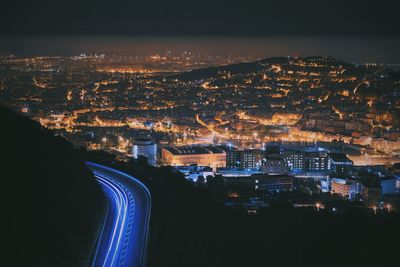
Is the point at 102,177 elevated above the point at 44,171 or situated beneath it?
situated beneath

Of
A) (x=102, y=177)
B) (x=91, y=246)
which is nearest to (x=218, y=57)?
(x=102, y=177)

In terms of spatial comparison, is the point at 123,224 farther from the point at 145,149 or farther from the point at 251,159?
the point at 145,149

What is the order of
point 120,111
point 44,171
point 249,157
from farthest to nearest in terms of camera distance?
point 120,111
point 249,157
point 44,171

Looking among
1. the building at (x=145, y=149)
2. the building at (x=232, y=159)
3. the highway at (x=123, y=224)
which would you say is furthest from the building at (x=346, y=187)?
the building at (x=145, y=149)

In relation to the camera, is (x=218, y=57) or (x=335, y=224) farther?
(x=218, y=57)

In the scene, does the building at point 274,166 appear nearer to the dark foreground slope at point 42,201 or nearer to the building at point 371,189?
the building at point 371,189

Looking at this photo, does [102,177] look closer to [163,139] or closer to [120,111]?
[163,139]

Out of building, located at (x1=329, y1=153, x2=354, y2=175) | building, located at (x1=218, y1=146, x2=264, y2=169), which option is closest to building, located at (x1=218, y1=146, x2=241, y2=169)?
building, located at (x1=218, y1=146, x2=264, y2=169)

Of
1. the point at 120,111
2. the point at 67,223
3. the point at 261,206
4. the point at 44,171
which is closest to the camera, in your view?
the point at 67,223
